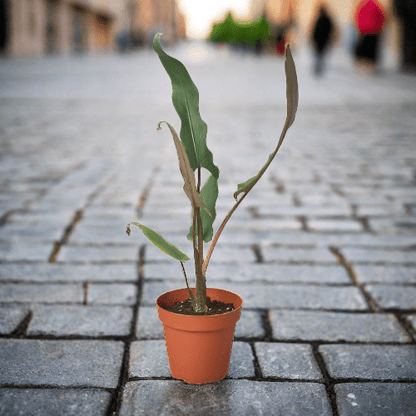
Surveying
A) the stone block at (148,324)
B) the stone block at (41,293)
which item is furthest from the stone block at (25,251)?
the stone block at (148,324)

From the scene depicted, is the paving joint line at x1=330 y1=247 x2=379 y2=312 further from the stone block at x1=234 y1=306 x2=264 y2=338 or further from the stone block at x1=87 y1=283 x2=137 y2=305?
the stone block at x1=87 y1=283 x2=137 y2=305

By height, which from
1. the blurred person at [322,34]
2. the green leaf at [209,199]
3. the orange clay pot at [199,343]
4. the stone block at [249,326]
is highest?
the blurred person at [322,34]

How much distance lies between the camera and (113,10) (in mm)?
45156

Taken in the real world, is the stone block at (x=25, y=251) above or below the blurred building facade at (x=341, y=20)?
below

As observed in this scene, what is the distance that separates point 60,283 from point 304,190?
2.15 meters

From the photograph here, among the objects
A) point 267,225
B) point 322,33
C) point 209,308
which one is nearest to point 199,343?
point 209,308

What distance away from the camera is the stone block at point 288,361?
5.25 feet

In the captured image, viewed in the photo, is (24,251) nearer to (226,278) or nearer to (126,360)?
(226,278)

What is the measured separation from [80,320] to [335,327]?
0.91 m

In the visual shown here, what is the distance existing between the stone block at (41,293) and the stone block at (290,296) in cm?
28

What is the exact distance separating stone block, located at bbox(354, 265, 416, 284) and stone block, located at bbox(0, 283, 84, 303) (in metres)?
1.20

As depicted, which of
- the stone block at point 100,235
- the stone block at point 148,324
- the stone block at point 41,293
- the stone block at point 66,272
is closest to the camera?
the stone block at point 148,324

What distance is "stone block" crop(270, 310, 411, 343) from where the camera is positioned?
184 centimetres

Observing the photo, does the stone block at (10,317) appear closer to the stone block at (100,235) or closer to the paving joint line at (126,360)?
the paving joint line at (126,360)
